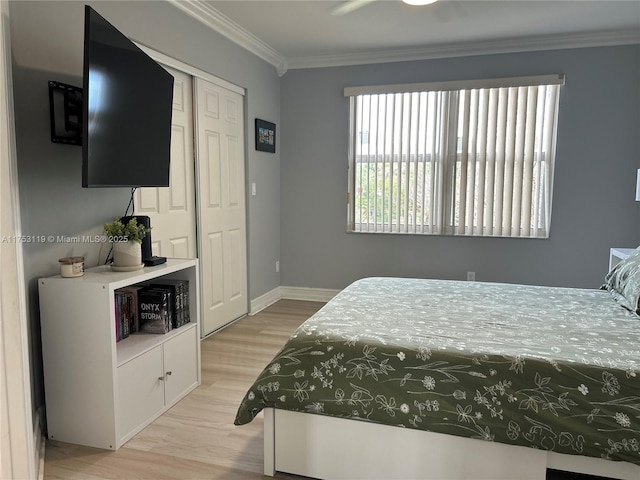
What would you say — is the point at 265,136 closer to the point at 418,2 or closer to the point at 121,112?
the point at 418,2

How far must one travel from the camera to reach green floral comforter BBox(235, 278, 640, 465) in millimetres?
1480

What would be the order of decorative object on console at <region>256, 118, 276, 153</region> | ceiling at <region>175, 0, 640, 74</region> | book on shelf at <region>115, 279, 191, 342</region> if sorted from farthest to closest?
decorative object on console at <region>256, 118, 276, 153</region>, ceiling at <region>175, 0, 640, 74</region>, book on shelf at <region>115, 279, 191, 342</region>

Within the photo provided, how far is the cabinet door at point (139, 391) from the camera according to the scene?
2076mm

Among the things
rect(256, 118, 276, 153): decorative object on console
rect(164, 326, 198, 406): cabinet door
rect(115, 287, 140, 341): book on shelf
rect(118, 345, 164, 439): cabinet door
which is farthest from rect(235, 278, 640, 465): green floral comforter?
rect(256, 118, 276, 153): decorative object on console

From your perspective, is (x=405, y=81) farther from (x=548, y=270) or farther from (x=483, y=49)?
(x=548, y=270)

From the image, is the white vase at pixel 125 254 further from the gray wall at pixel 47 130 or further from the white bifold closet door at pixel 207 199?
the white bifold closet door at pixel 207 199

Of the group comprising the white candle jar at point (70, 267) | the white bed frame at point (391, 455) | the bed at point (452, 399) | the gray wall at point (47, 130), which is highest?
the gray wall at point (47, 130)

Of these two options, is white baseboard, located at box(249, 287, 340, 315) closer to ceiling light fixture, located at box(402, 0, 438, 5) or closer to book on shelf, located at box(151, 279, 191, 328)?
book on shelf, located at box(151, 279, 191, 328)

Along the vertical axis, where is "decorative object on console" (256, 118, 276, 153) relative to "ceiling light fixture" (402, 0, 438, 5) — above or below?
below

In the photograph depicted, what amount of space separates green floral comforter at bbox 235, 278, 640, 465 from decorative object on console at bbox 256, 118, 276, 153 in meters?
2.65

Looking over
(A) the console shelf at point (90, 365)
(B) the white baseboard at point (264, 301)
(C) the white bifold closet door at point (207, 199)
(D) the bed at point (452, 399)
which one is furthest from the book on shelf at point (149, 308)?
(B) the white baseboard at point (264, 301)

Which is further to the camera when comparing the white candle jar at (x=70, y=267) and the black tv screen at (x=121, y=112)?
the white candle jar at (x=70, y=267)

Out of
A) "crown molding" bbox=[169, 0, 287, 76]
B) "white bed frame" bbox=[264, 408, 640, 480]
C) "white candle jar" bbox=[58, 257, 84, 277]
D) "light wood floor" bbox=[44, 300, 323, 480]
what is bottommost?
"light wood floor" bbox=[44, 300, 323, 480]

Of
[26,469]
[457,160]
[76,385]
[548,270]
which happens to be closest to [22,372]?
[26,469]
